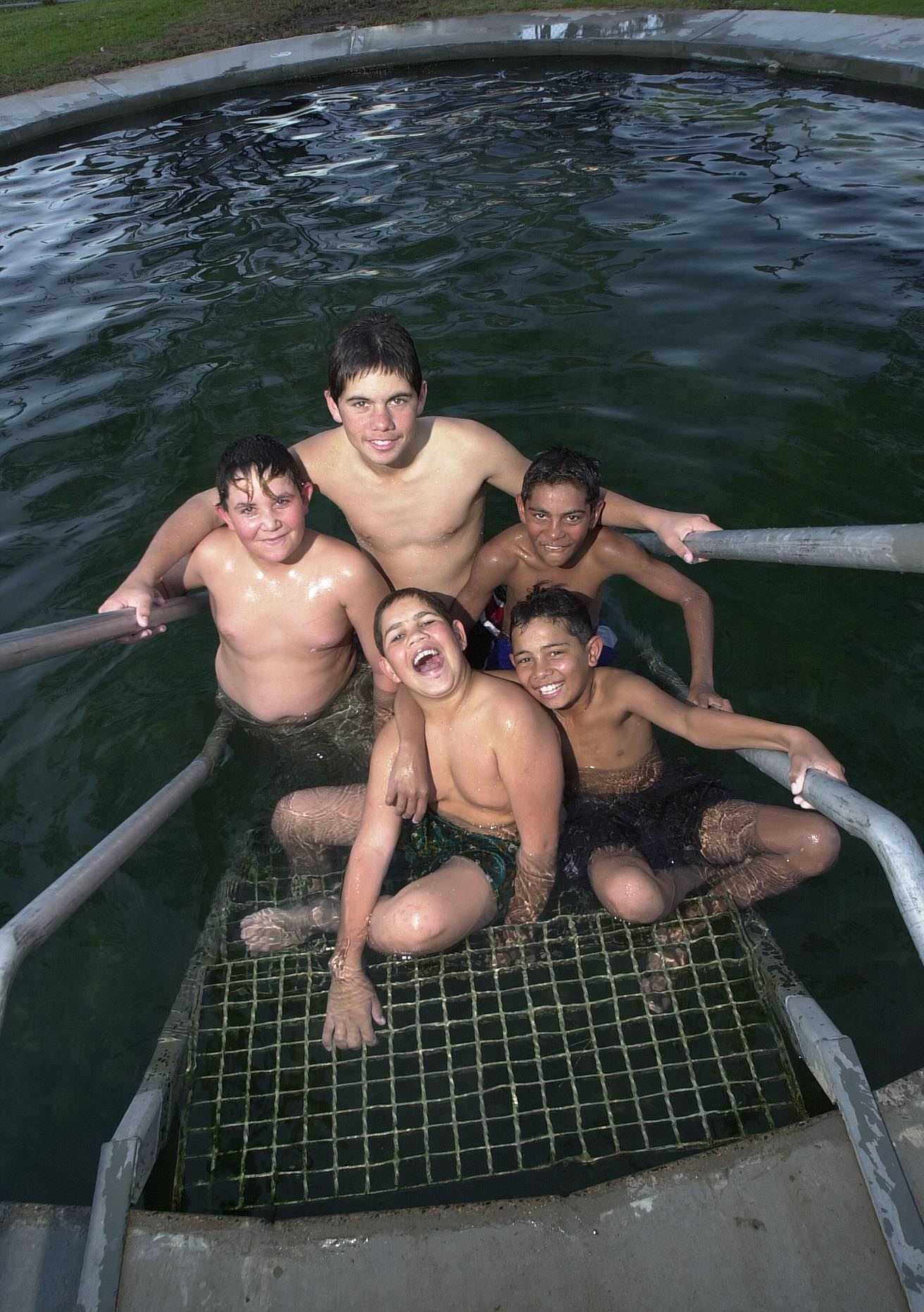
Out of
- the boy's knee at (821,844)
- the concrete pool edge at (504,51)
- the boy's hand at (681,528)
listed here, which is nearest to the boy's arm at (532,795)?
the boy's hand at (681,528)

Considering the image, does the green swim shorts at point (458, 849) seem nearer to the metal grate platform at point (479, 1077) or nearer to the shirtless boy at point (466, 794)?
the shirtless boy at point (466, 794)

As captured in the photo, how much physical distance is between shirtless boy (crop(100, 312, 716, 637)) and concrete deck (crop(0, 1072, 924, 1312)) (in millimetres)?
2128

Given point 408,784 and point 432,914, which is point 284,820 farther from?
point 432,914

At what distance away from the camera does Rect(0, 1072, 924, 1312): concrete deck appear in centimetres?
242

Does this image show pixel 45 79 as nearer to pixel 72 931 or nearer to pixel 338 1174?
pixel 72 931

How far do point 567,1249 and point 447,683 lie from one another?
180 cm

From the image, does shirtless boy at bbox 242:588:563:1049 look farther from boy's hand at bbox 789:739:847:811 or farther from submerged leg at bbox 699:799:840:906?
boy's hand at bbox 789:739:847:811

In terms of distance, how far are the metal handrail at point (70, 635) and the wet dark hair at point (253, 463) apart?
0.55 metres

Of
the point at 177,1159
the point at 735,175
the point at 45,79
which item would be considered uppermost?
the point at 45,79

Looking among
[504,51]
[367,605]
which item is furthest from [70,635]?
[504,51]

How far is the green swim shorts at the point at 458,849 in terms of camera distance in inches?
146

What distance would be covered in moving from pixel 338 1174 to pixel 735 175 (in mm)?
10342

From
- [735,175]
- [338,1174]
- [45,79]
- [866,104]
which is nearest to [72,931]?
[338,1174]

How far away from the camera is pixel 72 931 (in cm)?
411
